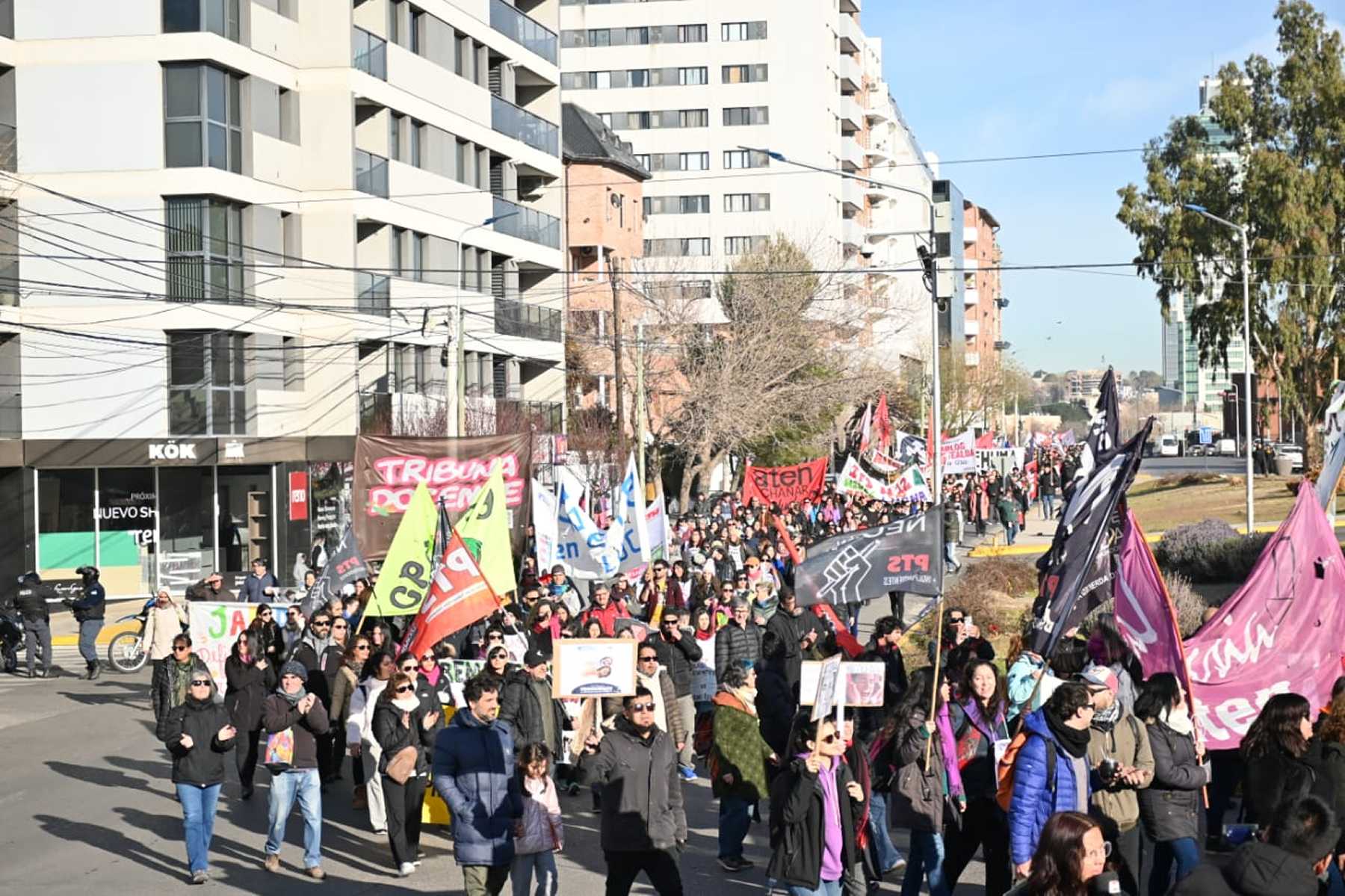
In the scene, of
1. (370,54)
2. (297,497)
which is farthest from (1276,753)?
(370,54)

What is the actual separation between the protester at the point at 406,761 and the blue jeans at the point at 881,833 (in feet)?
10.5

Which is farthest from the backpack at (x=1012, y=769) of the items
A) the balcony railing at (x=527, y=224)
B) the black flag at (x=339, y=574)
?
the balcony railing at (x=527, y=224)

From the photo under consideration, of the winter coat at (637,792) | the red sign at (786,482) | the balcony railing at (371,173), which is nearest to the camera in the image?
the winter coat at (637,792)

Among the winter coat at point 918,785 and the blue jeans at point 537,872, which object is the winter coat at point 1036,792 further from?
the blue jeans at point 537,872

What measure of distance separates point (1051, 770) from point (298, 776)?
583 centimetres

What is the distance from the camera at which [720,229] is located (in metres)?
86.6

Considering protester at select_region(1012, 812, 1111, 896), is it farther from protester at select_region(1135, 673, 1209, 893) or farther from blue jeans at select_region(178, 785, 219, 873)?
blue jeans at select_region(178, 785, 219, 873)

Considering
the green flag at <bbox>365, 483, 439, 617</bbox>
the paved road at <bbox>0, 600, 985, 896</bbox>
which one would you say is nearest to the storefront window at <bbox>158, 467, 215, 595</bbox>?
the paved road at <bbox>0, 600, 985, 896</bbox>

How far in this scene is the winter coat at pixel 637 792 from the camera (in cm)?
887

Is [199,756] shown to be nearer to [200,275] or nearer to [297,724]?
[297,724]

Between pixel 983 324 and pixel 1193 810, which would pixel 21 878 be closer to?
pixel 1193 810

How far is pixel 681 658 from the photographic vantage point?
14781 mm

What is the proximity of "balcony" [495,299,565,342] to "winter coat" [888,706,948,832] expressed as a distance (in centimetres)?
3784

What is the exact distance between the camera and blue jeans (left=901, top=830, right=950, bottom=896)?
9.38 m
